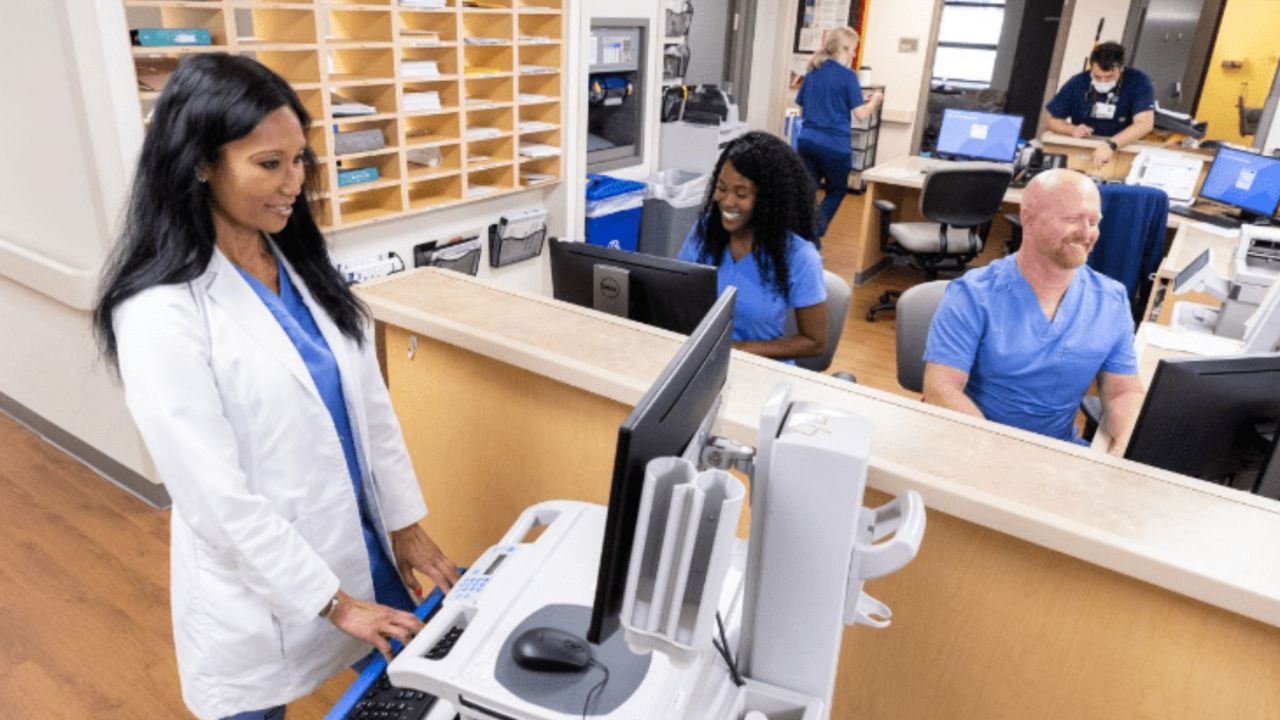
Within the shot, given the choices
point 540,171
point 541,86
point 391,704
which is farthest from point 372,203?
point 391,704

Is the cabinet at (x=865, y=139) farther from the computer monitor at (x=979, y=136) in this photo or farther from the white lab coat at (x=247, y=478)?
the white lab coat at (x=247, y=478)

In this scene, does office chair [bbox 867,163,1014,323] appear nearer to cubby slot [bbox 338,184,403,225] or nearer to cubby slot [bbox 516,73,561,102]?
cubby slot [bbox 516,73,561,102]

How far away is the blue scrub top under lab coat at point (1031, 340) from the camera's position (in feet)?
7.06

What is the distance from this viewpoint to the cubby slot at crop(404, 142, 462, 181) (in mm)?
3903

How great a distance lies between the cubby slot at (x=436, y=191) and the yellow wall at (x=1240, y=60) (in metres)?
7.42

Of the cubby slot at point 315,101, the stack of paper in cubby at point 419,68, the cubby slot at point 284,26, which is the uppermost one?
the cubby slot at point 284,26

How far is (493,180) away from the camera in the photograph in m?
4.36

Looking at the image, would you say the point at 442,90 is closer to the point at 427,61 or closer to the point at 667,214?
the point at 427,61

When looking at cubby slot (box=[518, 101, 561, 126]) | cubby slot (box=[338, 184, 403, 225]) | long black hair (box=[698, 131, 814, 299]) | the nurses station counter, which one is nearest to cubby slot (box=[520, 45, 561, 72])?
cubby slot (box=[518, 101, 561, 126])

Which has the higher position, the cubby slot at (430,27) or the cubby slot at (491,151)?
the cubby slot at (430,27)

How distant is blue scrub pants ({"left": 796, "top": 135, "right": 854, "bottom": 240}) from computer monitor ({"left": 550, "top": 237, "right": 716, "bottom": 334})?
4799 mm

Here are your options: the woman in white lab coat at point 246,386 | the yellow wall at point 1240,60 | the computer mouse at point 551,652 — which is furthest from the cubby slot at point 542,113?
the yellow wall at point 1240,60

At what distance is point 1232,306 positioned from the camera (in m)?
→ 2.85

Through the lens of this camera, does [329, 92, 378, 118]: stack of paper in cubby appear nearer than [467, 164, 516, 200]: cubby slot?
Yes
